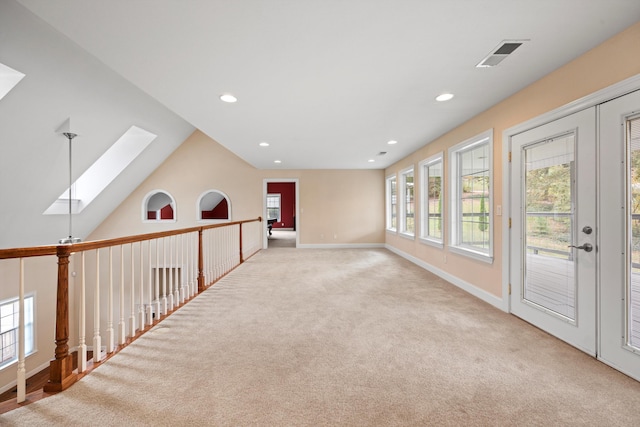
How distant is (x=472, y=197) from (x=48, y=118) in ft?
19.7

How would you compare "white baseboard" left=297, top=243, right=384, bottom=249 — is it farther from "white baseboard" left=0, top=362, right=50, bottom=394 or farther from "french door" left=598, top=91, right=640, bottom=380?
"french door" left=598, top=91, right=640, bottom=380

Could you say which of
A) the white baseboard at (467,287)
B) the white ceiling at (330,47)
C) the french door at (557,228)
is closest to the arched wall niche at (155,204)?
the white ceiling at (330,47)

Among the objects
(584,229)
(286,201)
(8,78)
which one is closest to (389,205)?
(584,229)

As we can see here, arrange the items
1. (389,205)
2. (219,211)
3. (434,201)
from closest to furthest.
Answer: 1. (434,201)
2. (389,205)
3. (219,211)

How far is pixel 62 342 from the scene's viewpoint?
1.68 m

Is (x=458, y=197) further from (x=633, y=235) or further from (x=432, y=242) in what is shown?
(x=633, y=235)

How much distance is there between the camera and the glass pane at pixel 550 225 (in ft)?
7.39

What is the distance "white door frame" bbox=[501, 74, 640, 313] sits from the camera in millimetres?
1870

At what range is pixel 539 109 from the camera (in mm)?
2525

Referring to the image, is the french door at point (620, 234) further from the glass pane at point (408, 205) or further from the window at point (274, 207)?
the window at point (274, 207)

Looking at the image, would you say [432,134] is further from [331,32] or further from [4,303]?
[4,303]

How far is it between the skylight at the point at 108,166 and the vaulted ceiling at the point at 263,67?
2.92 ft

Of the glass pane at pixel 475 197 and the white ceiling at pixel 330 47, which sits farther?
the glass pane at pixel 475 197

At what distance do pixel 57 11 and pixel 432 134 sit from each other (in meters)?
4.36
